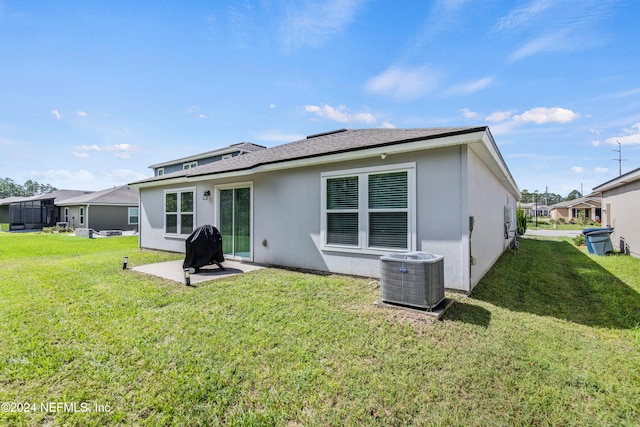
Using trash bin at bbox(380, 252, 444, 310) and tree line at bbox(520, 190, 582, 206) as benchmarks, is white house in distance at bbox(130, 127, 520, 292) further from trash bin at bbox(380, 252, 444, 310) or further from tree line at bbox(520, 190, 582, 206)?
tree line at bbox(520, 190, 582, 206)

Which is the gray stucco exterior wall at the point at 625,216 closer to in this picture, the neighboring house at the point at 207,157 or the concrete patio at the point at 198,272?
the concrete patio at the point at 198,272

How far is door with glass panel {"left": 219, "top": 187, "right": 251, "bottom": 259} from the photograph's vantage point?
27.2ft

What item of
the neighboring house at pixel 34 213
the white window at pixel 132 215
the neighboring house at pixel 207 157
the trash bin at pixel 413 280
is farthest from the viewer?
the neighboring house at pixel 34 213

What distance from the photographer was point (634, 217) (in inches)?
391

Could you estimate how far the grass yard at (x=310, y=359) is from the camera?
2135mm

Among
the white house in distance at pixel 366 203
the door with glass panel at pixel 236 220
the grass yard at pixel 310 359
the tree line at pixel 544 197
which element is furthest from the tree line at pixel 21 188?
the tree line at pixel 544 197

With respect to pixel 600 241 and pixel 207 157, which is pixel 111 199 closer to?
pixel 207 157

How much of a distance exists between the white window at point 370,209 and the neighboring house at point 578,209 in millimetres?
43857

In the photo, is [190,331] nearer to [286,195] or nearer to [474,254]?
[286,195]

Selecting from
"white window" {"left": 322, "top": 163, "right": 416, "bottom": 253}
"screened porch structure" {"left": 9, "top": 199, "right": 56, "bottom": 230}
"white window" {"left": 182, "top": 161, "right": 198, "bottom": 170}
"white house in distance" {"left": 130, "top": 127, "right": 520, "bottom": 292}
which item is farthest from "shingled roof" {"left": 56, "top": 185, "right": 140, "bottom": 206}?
"white window" {"left": 322, "top": 163, "right": 416, "bottom": 253}

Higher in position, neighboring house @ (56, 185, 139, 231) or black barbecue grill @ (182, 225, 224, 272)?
neighboring house @ (56, 185, 139, 231)

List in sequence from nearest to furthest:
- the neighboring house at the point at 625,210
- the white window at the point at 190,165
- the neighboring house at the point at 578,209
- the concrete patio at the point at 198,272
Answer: the concrete patio at the point at 198,272
the neighboring house at the point at 625,210
the white window at the point at 190,165
the neighboring house at the point at 578,209

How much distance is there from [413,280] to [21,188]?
127393 millimetres

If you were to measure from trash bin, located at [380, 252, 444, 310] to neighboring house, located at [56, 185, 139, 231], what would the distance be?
2602 cm
